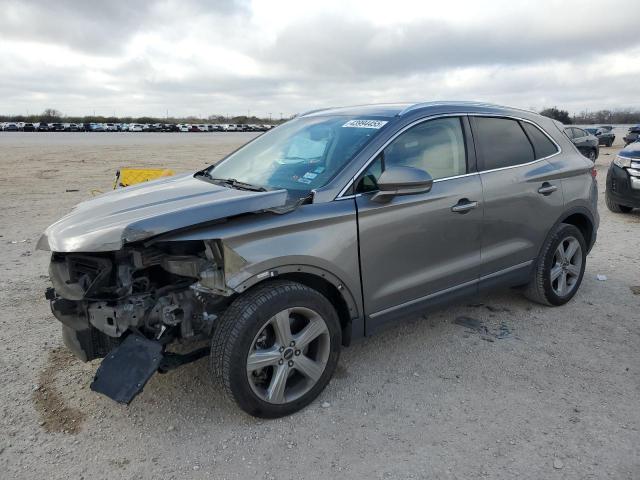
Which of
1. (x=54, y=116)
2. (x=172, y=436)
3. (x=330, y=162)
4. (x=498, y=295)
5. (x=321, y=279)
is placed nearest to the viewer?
(x=172, y=436)

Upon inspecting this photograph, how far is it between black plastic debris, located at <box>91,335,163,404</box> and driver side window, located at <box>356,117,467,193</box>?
1549mm

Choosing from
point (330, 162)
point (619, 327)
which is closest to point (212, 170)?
point (330, 162)

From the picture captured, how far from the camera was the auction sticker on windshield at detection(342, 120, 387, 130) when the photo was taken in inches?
136

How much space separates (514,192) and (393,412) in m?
2.01

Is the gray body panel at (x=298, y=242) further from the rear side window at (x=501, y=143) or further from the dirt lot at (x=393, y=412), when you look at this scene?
the rear side window at (x=501, y=143)

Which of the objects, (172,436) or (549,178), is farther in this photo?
(549,178)

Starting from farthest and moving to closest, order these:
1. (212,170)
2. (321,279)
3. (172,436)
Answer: (212,170) → (321,279) → (172,436)

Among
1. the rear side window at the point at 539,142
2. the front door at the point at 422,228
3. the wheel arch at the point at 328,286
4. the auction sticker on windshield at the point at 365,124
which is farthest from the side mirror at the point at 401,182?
the rear side window at the point at 539,142

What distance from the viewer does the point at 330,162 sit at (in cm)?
335

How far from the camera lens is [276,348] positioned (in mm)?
2943

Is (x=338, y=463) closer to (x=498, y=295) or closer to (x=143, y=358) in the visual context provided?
(x=143, y=358)

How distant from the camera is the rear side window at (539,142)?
14.4ft

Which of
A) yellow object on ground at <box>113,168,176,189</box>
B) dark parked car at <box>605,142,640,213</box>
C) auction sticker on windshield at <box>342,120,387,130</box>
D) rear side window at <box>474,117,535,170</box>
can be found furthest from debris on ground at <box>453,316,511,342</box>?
dark parked car at <box>605,142,640,213</box>

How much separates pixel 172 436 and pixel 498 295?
3386 mm
